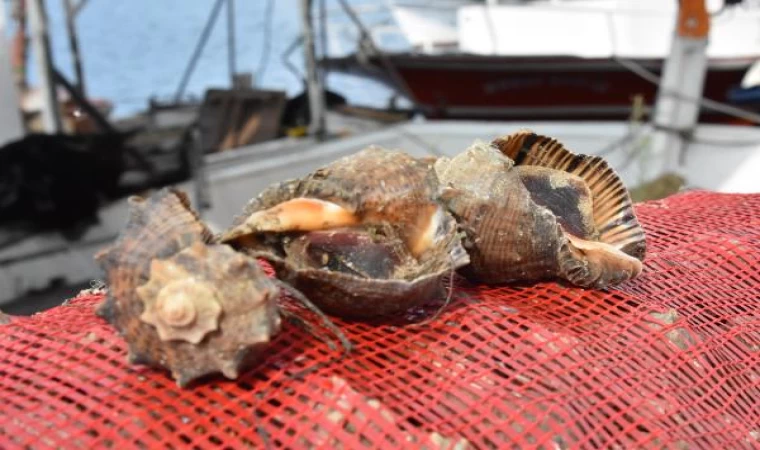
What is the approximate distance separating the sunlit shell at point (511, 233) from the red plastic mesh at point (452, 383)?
0.06 metres

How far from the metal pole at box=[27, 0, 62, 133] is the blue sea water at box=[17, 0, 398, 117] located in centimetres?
233

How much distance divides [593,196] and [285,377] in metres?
1.02

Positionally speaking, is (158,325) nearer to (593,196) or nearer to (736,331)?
(593,196)

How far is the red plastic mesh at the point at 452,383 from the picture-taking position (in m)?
1.21

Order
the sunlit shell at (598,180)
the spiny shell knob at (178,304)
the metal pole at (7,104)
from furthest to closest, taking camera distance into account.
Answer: the metal pole at (7,104), the sunlit shell at (598,180), the spiny shell knob at (178,304)

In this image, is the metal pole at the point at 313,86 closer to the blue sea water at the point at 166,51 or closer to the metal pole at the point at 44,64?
the blue sea water at the point at 166,51

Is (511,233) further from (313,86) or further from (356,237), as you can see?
(313,86)

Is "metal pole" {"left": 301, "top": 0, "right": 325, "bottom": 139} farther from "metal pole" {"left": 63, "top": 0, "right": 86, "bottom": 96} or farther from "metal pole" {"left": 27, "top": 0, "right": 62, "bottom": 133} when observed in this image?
"metal pole" {"left": 27, "top": 0, "right": 62, "bottom": 133}

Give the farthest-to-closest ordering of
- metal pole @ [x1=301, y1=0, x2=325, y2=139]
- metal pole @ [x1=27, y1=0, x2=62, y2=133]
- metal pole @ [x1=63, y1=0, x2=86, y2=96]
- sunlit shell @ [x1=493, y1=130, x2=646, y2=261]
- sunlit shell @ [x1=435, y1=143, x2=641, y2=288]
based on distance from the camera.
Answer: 1. metal pole @ [x1=301, y1=0, x2=325, y2=139]
2. metal pole @ [x1=63, y1=0, x2=86, y2=96]
3. metal pole @ [x1=27, y1=0, x2=62, y2=133]
4. sunlit shell @ [x1=493, y1=130, x2=646, y2=261]
5. sunlit shell @ [x1=435, y1=143, x2=641, y2=288]

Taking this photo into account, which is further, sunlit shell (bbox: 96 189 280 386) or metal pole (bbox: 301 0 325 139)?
metal pole (bbox: 301 0 325 139)

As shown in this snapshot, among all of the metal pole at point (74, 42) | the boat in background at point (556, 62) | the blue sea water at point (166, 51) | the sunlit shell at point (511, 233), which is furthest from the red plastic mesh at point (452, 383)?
the blue sea water at point (166, 51)

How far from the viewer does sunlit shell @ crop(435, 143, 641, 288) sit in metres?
1.56

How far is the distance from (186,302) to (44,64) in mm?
5444

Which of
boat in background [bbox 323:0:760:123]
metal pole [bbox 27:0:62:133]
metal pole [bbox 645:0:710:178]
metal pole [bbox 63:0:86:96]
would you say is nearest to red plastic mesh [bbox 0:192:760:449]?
metal pole [bbox 27:0:62:133]
